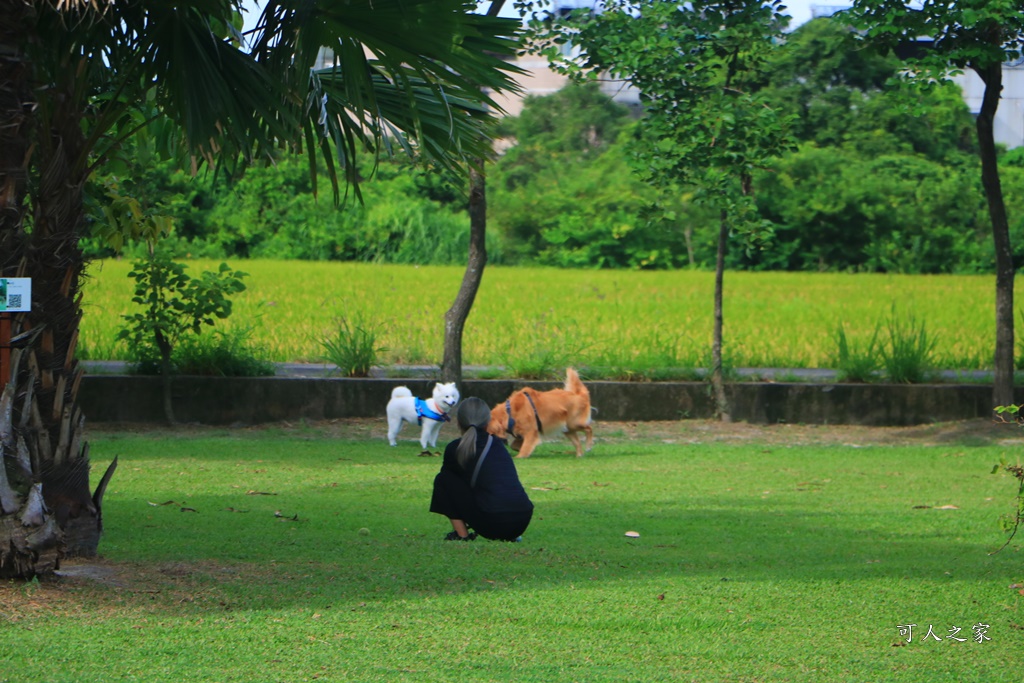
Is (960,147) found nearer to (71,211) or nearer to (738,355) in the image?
(738,355)

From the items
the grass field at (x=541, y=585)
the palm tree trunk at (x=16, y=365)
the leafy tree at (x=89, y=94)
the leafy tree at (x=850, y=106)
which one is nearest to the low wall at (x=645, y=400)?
the grass field at (x=541, y=585)

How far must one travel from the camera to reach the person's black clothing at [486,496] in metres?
6.95

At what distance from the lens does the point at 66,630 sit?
492 cm

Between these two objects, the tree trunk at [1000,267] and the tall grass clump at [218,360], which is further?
the tall grass clump at [218,360]

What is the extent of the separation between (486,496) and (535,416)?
3777 millimetres

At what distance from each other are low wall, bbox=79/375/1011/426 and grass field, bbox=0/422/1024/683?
111 inches

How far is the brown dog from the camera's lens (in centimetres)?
1066

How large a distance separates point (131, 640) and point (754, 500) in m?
5.30

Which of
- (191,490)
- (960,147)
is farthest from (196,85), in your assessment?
(960,147)

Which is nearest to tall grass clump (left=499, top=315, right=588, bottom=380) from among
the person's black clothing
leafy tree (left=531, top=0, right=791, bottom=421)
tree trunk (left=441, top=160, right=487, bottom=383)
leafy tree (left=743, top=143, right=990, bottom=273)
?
tree trunk (left=441, top=160, right=487, bottom=383)

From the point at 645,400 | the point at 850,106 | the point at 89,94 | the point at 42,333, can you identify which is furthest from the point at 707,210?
the point at 42,333

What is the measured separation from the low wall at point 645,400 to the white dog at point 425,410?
1.80 m

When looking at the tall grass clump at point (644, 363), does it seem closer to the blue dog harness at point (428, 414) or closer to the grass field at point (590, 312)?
the grass field at point (590, 312)

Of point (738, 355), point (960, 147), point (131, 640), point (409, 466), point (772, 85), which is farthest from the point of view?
point (960, 147)
